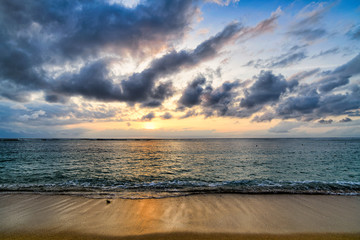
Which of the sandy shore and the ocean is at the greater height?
the sandy shore

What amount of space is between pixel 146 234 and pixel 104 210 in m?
3.85

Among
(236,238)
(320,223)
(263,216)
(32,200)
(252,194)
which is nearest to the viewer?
(236,238)

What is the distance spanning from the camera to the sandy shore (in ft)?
21.7

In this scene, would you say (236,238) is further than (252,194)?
No

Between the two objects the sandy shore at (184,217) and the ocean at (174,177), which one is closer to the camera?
the sandy shore at (184,217)

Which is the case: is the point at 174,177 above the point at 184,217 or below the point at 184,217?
below

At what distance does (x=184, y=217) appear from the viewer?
7.94 m

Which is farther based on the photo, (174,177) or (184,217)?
(174,177)

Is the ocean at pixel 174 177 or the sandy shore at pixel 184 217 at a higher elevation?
the sandy shore at pixel 184 217

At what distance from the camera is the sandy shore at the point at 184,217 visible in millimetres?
6602

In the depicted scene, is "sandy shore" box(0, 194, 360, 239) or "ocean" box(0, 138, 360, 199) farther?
"ocean" box(0, 138, 360, 199)

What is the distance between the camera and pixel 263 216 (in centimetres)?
811

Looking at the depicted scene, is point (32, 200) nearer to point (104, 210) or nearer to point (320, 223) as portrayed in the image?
point (104, 210)

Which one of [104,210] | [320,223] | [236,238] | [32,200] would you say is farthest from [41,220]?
[320,223]
